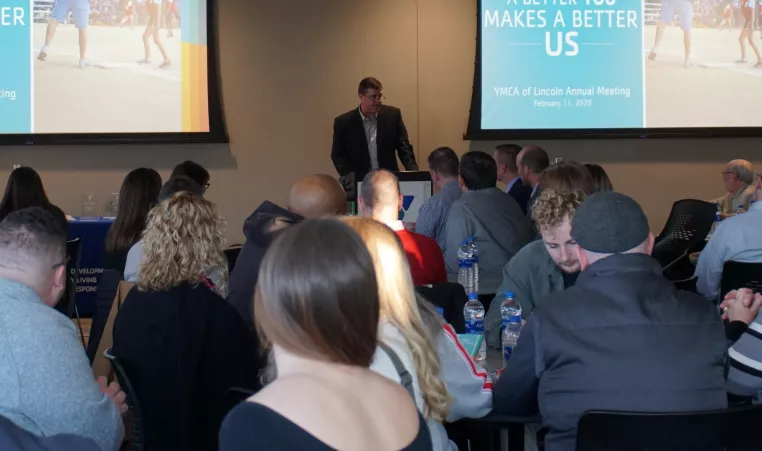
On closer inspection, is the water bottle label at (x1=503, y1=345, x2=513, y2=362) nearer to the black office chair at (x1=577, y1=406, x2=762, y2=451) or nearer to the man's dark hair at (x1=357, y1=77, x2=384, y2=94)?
the black office chair at (x1=577, y1=406, x2=762, y2=451)

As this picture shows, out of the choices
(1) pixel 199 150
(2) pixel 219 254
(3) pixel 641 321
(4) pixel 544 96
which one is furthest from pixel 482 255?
(1) pixel 199 150

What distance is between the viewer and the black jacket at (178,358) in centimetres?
313

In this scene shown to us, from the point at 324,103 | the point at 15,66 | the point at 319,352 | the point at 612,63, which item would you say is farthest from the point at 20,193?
the point at 612,63

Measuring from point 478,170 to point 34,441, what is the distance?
12.4ft

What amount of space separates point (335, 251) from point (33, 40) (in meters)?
7.38

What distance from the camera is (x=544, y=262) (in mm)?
3686

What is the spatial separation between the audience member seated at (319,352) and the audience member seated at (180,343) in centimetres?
166

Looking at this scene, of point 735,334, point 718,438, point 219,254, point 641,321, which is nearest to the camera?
point 718,438

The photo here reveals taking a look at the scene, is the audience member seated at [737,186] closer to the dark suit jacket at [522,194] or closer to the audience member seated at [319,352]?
the dark suit jacket at [522,194]

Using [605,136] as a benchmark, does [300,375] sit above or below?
below

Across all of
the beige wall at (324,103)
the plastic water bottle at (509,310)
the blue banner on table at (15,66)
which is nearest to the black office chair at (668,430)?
the plastic water bottle at (509,310)

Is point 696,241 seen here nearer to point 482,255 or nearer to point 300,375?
point 482,255

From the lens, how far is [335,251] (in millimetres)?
1461

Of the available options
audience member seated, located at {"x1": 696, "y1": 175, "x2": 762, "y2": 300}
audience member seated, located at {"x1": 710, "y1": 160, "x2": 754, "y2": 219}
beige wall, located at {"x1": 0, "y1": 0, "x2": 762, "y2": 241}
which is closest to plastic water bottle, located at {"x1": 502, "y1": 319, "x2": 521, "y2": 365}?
audience member seated, located at {"x1": 696, "y1": 175, "x2": 762, "y2": 300}
